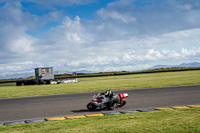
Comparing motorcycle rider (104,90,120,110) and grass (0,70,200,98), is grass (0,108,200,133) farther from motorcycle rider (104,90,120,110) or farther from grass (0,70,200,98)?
grass (0,70,200,98)

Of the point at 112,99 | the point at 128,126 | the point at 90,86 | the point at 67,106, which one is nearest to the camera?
the point at 128,126

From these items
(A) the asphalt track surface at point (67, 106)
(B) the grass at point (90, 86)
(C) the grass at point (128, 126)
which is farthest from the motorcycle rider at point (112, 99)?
(B) the grass at point (90, 86)

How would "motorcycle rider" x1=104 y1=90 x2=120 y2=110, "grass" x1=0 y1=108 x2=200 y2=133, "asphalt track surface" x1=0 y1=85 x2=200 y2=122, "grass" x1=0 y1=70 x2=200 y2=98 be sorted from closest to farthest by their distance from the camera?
"grass" x1=0 y1=108 x2=200 y2=133
"asphalt track surface" x1=0 y1=85 x2=200 y2=122
"motorcycle rider" x1=104 y1=90 x2=120 y2=110
"grass" x1=0 y1=70 x2=200 y2=98

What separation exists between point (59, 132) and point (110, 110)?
4.50m

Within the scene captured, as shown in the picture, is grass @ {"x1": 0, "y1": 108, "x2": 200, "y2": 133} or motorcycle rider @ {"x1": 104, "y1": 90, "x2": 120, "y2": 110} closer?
grass @ {"x1": 0, "y1": 108, "x2": 200, "y2": 133}

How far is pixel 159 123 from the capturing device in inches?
275

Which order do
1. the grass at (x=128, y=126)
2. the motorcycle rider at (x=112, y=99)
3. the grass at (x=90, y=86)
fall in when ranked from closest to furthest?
the grass at (x=128, y=126)
the motorcycle rider at (x=112, y=99)
the grass at (x=90, y=86)

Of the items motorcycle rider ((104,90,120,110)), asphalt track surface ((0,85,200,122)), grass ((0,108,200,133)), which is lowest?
asphalt track surface ((0,85,200,122))

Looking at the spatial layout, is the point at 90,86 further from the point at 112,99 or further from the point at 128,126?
the point at 128,126

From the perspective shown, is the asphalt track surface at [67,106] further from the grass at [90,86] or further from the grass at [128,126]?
the grass at [90,86]

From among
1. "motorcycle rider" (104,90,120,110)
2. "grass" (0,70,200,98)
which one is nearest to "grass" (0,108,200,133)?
"motorcycle rider" (104,90,120,110)

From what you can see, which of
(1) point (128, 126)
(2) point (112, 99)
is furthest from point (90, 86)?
(1) point (128, 126)

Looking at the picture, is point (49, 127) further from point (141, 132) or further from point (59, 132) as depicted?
point (141, 132)

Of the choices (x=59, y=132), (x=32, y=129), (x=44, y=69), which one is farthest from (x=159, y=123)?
(x=44, y=69)
